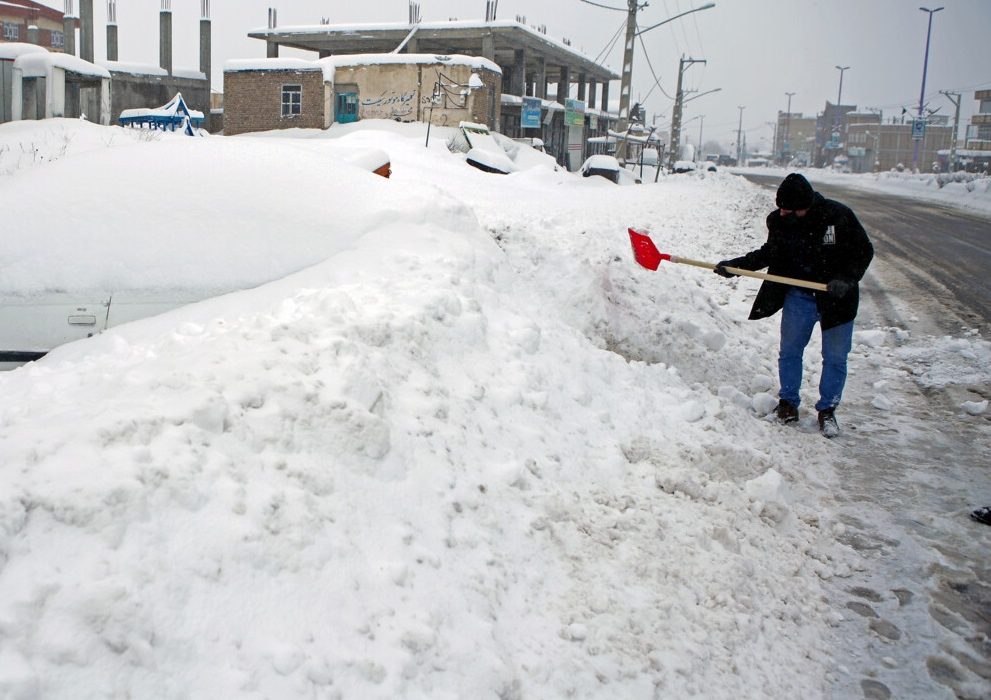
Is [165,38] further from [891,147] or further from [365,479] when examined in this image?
[891,147]

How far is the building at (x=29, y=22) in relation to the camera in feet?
178

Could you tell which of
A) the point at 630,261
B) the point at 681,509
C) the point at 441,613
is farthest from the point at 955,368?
the point at 441,613

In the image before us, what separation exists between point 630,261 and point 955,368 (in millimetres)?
2946

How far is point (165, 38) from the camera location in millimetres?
41062

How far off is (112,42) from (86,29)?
7.89 metres

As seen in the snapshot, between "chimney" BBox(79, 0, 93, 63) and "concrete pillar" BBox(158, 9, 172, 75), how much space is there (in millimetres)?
4119

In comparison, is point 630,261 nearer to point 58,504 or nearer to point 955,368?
point 955,368

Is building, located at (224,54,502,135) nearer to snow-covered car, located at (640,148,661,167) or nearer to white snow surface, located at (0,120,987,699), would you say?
snow-covered car, located at (640,148,661,167)

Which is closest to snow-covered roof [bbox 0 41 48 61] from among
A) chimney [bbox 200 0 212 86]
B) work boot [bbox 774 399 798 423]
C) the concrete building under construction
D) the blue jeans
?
the concrete building under construction

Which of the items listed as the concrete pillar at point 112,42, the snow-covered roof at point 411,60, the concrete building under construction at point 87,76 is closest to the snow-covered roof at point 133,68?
the concrete building under construction at point 87,76

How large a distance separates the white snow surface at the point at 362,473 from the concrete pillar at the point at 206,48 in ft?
138

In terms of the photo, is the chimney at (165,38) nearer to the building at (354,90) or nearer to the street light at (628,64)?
the building at (354,90)

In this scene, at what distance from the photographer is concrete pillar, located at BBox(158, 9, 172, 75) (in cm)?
4066

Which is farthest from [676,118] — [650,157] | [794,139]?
[794,139]
